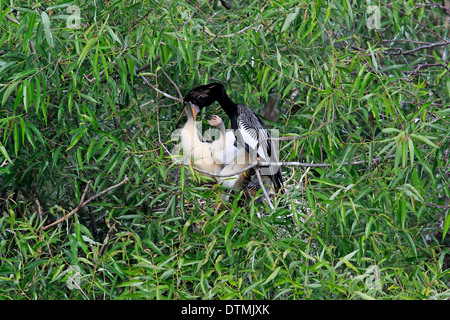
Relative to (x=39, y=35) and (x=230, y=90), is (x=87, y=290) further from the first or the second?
(x=230, y=90)

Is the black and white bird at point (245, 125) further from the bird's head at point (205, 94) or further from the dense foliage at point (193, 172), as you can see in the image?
the dense foliage at point (193, 172)

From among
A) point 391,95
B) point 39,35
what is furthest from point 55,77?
point 391,95

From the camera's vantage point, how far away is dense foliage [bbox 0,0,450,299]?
2.22m

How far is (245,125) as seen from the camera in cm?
331

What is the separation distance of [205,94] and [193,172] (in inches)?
30.6

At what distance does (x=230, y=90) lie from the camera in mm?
3285

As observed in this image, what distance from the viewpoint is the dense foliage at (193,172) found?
87.5 inches

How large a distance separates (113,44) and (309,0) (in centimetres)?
91

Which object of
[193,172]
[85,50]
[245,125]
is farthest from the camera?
[245,125]

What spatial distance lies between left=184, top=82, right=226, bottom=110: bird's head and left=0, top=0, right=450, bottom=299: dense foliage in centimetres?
8
